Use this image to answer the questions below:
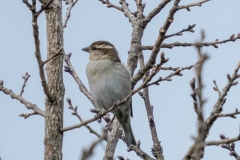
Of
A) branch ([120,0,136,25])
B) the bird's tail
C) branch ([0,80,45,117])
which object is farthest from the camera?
branch ([120,0,136,25])

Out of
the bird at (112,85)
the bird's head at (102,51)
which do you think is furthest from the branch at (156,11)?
the bird's head at (102,51)

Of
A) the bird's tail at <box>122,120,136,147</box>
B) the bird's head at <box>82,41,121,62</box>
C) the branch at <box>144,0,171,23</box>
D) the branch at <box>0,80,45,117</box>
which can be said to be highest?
the bird's head at <box>82,41,121,62</box>

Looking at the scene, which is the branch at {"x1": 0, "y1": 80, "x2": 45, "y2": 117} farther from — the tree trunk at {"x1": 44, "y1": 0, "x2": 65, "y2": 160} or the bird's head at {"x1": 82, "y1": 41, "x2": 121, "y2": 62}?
the bird's head at {"x1": 82, "y1": 41, "x2": 121, "y2": 62}

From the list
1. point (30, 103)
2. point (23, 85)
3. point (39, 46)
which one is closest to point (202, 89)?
point (39, 46)

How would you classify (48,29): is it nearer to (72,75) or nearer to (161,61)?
(161,61)

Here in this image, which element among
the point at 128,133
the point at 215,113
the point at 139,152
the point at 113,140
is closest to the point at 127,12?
the point at 128,133

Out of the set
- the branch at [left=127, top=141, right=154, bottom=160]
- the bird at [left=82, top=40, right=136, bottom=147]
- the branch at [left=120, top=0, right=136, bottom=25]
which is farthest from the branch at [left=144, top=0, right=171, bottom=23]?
the branch at [left=127, top=141, right=154, bottom=160]

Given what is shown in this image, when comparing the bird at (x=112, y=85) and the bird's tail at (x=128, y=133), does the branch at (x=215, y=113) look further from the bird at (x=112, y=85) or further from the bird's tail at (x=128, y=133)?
the bird's tail at (x=128, y=133)

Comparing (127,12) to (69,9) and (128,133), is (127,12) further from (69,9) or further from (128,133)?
(128,133)

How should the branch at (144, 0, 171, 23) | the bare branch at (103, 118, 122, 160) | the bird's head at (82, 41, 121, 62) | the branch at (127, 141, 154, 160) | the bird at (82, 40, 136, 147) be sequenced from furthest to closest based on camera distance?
1. the bird's head at (82, 41, 121, 62)
2. the bird at (82, 40, 136, 147)
3. the branch at (127, 141, 154, 160)
4. the branch at (144, 0, 171, 23)
5. the bare branch at (103, 118, 122, 160)
